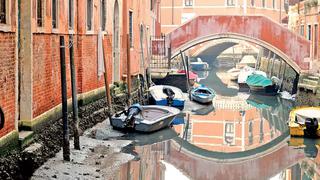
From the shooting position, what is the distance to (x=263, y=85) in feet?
82.5

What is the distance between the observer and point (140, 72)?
19.3 meters

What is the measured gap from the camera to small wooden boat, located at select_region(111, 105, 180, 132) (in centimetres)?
1278

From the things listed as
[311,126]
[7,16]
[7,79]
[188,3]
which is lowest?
[311,126]

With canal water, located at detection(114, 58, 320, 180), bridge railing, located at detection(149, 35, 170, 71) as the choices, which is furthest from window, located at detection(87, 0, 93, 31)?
bridge railing, located at detection(149, 35, 170, 71)

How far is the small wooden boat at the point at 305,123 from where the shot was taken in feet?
42.2

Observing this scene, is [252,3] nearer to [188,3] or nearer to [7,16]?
[188,3]

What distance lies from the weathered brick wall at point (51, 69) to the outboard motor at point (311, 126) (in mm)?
4561

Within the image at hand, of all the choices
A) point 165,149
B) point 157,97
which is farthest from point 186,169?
point 157,97

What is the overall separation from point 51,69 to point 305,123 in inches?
241

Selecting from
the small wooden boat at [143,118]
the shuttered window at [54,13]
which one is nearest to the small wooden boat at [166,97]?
the small wooden boat at [143,118]

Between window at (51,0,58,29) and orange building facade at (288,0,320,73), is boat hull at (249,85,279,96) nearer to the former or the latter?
orange building facade at (288,0,320,73)

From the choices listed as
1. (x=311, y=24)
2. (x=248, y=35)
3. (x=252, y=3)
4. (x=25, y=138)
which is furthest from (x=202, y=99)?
(x=252, y=3)

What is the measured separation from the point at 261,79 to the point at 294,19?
3493 millimetres

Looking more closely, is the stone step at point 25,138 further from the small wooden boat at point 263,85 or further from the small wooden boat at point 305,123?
the small wooden boat at point 263,85
